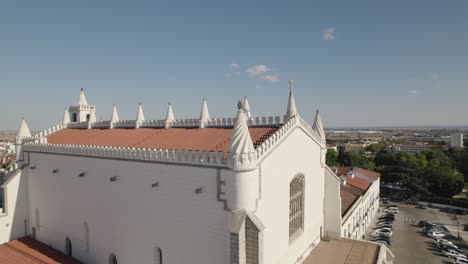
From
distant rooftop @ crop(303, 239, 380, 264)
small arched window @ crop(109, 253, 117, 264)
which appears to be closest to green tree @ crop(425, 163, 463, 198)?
distant rooftop @ crop(303, 239, 380, 264)

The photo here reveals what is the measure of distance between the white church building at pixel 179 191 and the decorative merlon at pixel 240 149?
0.19ft

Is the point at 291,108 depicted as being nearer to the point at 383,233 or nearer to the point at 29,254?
the point at 29,254

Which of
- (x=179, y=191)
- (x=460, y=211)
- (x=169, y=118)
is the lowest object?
(x=460, y=211)

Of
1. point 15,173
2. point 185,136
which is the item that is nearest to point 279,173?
point 185,136

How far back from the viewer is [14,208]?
32.6 m

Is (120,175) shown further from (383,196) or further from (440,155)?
(440,155)

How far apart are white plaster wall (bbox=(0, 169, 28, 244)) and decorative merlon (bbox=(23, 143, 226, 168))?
533 centimetres

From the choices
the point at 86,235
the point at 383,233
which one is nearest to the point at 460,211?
the point at 383,233

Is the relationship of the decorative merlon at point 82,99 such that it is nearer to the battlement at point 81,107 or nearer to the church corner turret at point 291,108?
the battlement at point 81,107

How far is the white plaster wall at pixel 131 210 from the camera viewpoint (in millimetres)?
19125

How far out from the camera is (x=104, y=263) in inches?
998

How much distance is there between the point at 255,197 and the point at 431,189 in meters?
74.9

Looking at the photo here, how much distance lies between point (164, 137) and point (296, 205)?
12.4 meters

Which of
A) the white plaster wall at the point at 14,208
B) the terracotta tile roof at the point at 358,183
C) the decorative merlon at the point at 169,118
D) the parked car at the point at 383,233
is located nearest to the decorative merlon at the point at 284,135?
the decorative merlon at the point at 169,118
